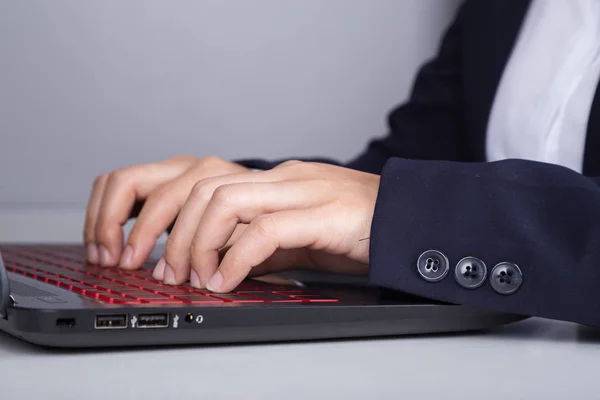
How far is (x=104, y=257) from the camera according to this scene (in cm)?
89

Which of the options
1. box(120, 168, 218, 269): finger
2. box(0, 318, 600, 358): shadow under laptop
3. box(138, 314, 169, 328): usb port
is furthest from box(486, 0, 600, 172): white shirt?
box(138, 314, 169, 328): usb port

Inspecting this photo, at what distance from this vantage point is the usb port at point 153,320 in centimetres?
53

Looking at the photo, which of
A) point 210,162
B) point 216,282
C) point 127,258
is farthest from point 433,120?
point 216,282

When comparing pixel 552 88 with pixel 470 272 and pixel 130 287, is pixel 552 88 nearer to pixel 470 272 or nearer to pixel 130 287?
pixel 470 272

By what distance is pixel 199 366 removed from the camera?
51cm

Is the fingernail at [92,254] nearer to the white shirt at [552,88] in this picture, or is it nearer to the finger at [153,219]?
the finger at [153,219]

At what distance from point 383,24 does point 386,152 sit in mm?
865

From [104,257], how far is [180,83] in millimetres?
1149

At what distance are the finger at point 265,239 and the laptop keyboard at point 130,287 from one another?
0.01 meters

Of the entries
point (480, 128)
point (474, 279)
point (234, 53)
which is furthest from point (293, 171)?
point (234, 53)

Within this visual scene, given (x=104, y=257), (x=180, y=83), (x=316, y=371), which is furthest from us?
(x=180, y=83)

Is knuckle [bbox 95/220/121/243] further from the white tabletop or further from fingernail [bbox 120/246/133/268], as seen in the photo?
the white tabletop

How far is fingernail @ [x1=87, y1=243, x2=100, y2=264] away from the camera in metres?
0.91

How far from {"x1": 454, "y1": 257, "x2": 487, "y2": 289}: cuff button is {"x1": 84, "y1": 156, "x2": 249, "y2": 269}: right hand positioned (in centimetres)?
31
